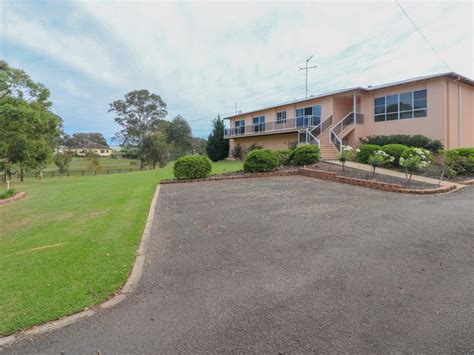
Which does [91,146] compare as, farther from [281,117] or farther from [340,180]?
[340,180]

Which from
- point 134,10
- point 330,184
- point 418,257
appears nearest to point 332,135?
point 330,184

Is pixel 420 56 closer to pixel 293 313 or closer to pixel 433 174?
pixel 433 174

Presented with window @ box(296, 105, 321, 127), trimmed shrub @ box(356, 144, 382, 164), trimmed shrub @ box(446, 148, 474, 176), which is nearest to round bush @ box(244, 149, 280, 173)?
trimmed shrub @ box(356, 144, 382, 164)

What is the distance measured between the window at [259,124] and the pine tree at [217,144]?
4187mm

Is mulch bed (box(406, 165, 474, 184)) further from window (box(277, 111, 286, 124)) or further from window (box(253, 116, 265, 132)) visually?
window (box(253, 116, 265, 132))

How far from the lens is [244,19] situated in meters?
13.3

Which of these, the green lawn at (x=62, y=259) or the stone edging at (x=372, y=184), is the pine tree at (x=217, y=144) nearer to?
the stone edging at (x=372, y=184)

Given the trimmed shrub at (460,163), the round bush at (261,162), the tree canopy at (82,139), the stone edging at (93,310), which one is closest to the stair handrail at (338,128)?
the trimmed shrub at (460,163)

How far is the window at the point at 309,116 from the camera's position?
940 inches

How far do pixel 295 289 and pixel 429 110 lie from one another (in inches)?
742

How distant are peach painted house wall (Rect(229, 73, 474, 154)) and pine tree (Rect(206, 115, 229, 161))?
10481 mm

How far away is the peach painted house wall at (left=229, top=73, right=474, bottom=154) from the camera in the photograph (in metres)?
17.2

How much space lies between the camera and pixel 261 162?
556 inches

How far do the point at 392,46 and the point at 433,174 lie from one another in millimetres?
6438
